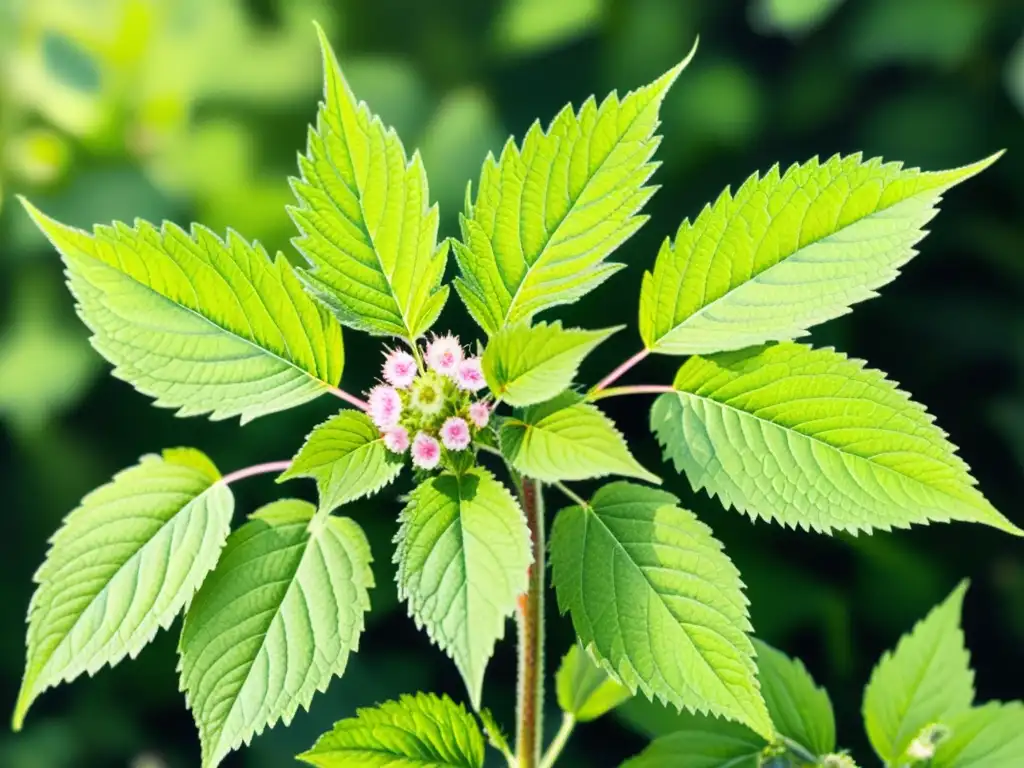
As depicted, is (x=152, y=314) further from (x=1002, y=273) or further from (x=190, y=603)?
(x=1002, y=273)

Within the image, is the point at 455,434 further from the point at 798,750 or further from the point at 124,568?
the point at 798,750

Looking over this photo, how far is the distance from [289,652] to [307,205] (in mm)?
202

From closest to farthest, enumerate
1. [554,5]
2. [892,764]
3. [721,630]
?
[721,630]
[892,764]
[554,5]

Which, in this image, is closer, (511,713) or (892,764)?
(892,764)

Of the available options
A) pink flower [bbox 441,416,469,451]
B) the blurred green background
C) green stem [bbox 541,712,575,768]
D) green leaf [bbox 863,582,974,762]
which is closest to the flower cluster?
pink flower [bbox 441,416,469,451]

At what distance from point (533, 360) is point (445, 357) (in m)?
0.06

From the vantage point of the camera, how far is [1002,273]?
121 cm

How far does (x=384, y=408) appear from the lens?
1.52 feet

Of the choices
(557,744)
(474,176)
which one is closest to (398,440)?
(557,744)

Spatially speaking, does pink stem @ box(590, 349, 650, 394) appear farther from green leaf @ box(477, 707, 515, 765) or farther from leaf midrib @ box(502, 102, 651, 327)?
green leaf @ box(477, 707, 515, 765)

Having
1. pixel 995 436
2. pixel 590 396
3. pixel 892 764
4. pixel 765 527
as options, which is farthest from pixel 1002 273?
pixel 590 396

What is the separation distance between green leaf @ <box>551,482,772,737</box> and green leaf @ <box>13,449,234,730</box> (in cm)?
17

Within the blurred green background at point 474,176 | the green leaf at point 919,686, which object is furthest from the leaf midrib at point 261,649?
the blurred green background at point 474,176

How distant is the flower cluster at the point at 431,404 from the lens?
45 cm
